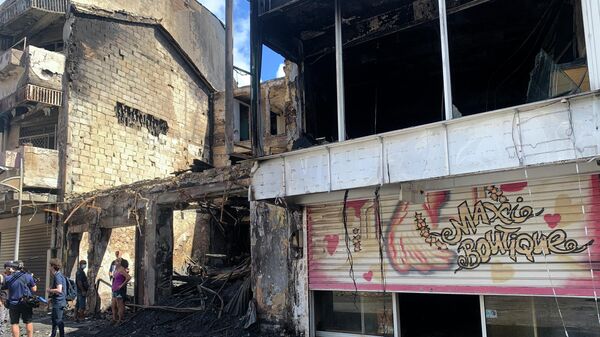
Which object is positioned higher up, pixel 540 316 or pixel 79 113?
pixel 79 113

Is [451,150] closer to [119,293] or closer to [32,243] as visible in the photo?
[119,293]

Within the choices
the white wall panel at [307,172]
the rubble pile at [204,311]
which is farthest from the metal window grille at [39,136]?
the white wall panel at [307,172]

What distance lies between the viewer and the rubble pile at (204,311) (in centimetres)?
1023

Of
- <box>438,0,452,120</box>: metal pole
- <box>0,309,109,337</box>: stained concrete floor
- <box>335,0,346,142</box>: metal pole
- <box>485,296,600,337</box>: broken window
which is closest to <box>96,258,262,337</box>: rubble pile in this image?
<box>0,309,109,337</box>: stained concrete floor

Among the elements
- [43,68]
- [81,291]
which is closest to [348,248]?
[81,291]

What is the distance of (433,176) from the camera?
267 inches

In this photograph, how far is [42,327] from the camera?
12.5m

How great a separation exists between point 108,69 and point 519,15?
47.3 ft

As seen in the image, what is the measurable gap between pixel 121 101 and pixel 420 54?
12346 millimetres

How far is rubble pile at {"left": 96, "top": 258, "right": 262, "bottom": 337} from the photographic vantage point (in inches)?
403

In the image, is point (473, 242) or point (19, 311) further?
point (19, 311)

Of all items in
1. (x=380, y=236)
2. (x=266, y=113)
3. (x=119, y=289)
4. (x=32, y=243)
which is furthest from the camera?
(x=266, y=113)

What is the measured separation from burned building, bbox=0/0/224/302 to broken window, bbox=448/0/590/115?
1051 centimetres

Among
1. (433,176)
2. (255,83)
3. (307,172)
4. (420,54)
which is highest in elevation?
(420,54)
